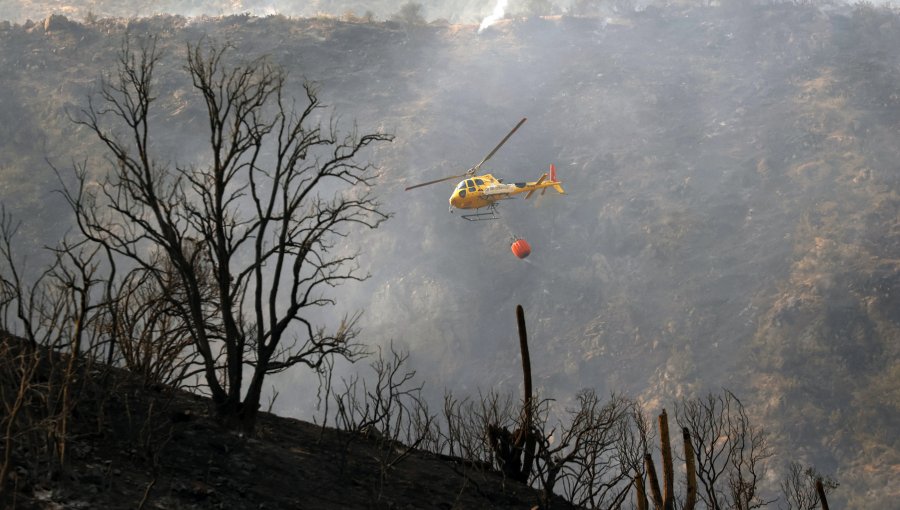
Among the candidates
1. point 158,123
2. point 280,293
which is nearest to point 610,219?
point 280,293

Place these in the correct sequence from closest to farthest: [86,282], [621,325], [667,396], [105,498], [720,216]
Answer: [105,498], [86,282], [667,396], [621,325], [720,216]

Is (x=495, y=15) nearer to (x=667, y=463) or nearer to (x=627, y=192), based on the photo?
(x=627, y=192)

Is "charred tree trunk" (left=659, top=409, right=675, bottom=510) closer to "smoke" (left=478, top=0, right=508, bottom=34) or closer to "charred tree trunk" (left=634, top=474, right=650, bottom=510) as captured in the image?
"charred tree trunk" (left=634, top=474, right=650, bottom=510)

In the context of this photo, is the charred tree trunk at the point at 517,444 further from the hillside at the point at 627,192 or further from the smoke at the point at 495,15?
the smoke at the point at 495,15

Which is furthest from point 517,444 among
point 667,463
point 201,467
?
point 201,467

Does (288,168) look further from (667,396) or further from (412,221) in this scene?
(412,221)

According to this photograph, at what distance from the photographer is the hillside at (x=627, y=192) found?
47875 mm

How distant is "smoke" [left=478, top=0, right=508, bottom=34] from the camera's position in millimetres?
77562

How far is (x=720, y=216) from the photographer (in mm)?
57406

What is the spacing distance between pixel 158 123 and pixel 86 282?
54.6 metres

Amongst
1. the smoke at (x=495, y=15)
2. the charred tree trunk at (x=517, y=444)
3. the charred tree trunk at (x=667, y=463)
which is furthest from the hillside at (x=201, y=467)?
the smoke at (x=495, y=15)

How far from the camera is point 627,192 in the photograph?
5947 cm

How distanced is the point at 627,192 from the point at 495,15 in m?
33.5

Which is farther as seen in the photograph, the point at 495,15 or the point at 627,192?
the point at 495,15
